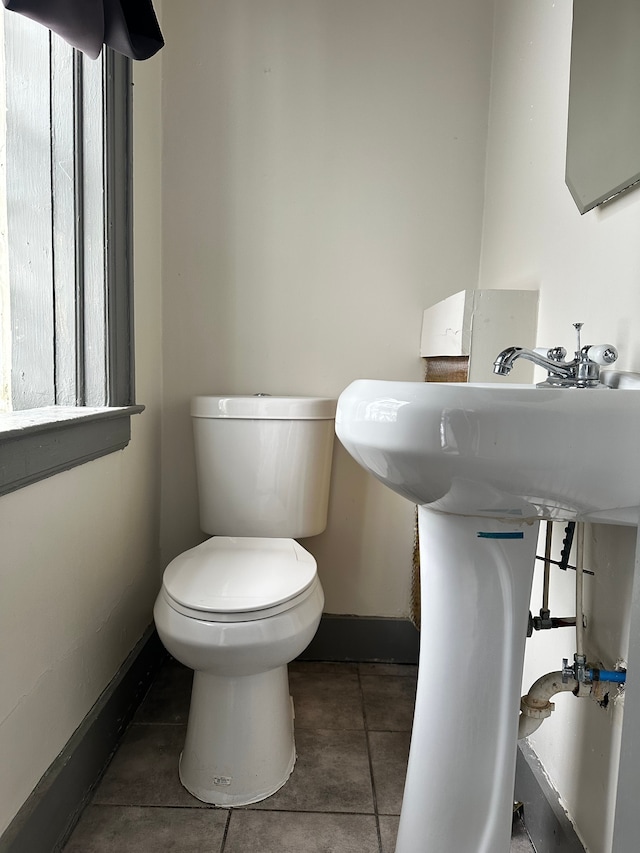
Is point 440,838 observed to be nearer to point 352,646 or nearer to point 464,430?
A: point 464,430

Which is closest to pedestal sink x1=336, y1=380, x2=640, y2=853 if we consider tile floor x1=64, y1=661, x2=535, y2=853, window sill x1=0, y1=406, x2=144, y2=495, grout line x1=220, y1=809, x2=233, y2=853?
tile floor x1=64, y1=661, x2=535, y2=853

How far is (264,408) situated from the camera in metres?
1.71

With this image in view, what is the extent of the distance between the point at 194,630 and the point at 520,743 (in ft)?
2.46

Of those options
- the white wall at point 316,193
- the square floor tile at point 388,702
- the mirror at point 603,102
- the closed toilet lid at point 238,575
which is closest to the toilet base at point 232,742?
the closed toilet lid at point 238,575

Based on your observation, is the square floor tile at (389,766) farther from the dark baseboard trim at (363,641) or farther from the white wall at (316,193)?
the white wall at (316,193)

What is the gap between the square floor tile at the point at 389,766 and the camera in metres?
1.36

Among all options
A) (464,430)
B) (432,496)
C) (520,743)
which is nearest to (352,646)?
(520,743)

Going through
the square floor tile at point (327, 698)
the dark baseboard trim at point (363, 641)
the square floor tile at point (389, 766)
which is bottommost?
the square floor tile at point (327, 698)

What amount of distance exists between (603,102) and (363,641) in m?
1.56

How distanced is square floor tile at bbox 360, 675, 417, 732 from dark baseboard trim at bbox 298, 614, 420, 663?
97 mm

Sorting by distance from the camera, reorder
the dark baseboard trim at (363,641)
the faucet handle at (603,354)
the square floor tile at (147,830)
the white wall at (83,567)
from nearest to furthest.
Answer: the faucet handle at (603,354) → the white wall at (83,567) → the square floor tile at (147,830) → the dark baseboard trim at (363,641)

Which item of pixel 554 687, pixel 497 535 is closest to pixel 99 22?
pixel 497 535

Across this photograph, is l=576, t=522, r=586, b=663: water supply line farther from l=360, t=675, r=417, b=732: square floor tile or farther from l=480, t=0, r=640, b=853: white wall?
l=360, t=675, r=417, b=732: square floor tile

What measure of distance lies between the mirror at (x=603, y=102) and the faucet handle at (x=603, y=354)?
0.88 feet
